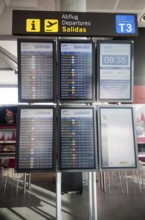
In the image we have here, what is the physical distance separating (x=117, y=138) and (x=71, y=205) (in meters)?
2.54

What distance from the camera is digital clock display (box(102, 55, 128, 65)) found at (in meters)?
2.05

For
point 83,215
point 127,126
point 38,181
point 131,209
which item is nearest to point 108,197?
point 131,209

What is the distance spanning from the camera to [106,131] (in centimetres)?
199

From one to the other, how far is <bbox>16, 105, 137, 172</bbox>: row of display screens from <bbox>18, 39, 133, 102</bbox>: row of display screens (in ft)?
0.43

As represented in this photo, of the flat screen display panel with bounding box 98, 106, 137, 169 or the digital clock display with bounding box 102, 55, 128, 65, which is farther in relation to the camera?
the digital clock display with bounding box 102, 55, 128, 65

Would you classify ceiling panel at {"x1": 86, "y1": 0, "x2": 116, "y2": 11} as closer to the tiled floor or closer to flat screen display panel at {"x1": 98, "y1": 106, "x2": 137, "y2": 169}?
flat screen display panel at {"x1": 98, "y1": 106, "x2": 137, "y2": 169}

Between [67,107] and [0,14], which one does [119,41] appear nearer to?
[67,107]

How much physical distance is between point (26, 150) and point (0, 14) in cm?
432

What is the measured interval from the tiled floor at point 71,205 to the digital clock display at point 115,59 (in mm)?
2492

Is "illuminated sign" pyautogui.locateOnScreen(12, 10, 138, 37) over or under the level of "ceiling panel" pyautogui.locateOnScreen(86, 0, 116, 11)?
under

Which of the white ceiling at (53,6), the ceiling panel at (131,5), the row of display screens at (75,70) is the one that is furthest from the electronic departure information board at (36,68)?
the ceiling panel at (131,5)

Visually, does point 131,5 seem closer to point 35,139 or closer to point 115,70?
point 115,70

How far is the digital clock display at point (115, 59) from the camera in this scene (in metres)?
2.05

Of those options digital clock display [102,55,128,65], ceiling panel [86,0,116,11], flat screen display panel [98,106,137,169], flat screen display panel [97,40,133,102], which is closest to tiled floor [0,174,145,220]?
flat screen display panel [98,106,137,169]
